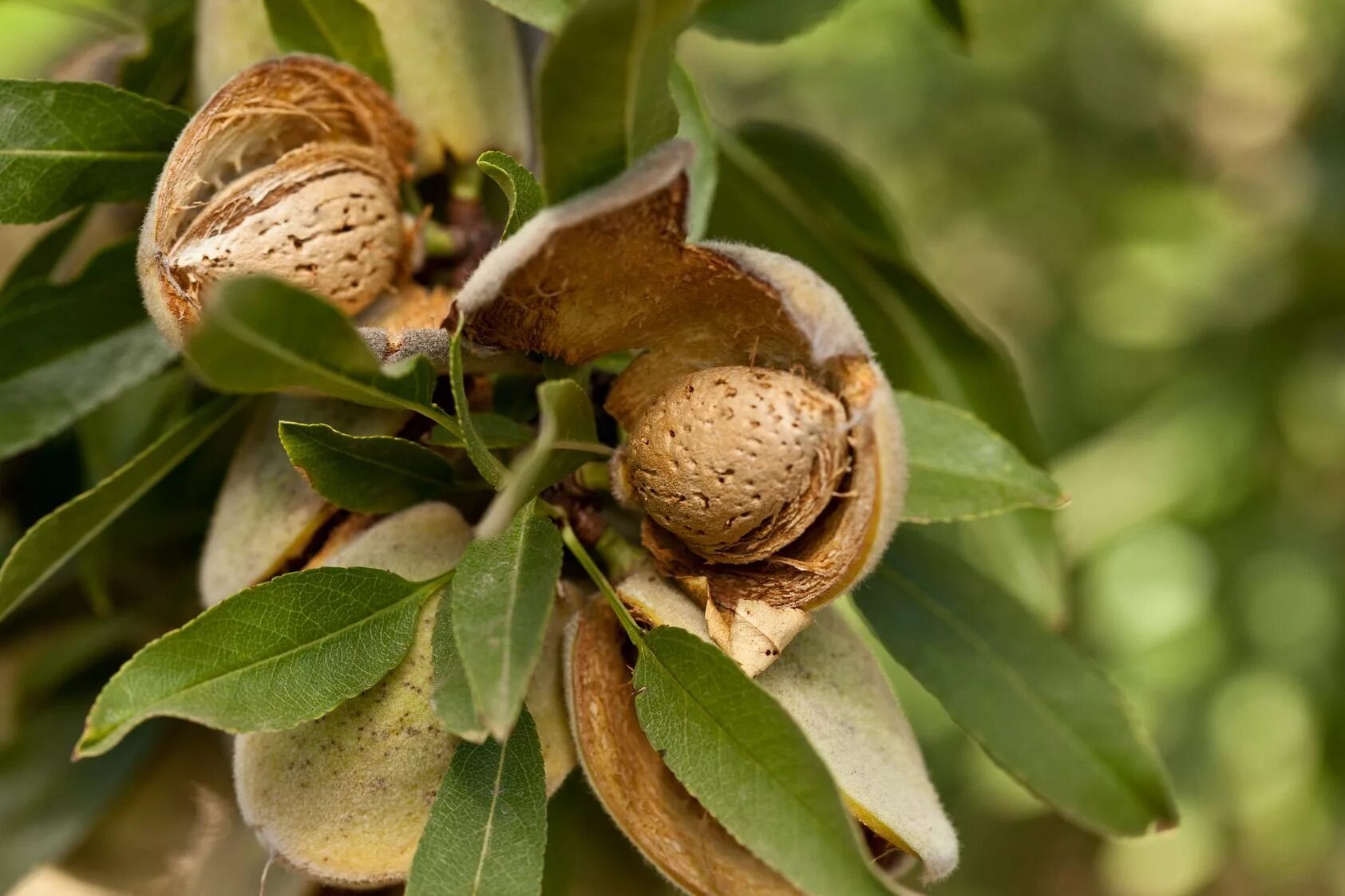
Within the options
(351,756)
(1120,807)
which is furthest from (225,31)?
(1120,807)

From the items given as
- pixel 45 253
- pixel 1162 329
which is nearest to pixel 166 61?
pixel 45 253

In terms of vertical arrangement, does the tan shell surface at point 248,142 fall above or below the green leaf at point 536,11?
below

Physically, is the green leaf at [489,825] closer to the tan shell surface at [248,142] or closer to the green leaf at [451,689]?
the green leaf at [451,689]

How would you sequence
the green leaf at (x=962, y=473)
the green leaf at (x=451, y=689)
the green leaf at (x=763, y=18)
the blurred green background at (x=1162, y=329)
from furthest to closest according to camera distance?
the blurred green background at (x=1162, y=329) → the green leaf at (x=763, y=18) → the green leaf at (x=962, y=473) → the green leaf at (x=451, y=689)

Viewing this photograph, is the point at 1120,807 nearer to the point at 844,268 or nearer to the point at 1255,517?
the point at 844,268

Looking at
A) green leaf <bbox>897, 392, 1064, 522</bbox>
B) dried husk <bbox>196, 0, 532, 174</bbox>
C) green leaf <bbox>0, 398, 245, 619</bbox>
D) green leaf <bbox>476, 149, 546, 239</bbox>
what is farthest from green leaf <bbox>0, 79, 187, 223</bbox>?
A: green leaf <bbox>897, 392, 1064, 522</bbox>

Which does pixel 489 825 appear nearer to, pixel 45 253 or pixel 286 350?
pixel 286 350

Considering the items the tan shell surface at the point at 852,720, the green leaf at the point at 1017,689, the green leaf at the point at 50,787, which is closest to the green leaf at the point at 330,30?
the tan shell surface at the point at 852,720
